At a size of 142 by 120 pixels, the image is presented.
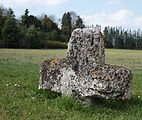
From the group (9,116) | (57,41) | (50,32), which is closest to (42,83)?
(9,116)

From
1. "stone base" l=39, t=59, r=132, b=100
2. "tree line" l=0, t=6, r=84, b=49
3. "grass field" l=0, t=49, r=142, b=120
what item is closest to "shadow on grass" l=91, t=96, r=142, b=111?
"grass field" l=0, t=49, r=142, b=120

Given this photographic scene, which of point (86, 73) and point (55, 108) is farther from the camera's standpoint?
point (86, 73)

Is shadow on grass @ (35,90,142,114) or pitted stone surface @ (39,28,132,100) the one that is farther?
shadow on grass @ (35,90,142,114)

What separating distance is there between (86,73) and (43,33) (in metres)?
86.6

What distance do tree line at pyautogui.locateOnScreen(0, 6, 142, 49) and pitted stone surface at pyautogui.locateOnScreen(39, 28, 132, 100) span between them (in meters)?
48.3

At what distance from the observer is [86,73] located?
1060 cm

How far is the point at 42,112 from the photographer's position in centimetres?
962

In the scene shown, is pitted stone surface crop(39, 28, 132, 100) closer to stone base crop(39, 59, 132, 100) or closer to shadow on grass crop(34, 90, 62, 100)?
stone base crop(39, 59, 132, 100)

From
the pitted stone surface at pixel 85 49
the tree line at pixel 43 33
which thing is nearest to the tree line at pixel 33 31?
the tree line at pixel 43 33

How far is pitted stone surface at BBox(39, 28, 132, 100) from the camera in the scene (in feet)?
33.1

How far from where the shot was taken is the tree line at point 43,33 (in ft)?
271

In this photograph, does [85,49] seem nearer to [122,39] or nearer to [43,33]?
[43,33]

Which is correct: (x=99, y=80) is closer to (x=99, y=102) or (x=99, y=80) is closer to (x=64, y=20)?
(x=99, y=102)

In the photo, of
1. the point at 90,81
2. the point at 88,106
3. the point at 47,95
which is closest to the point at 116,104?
the point at 88,106
